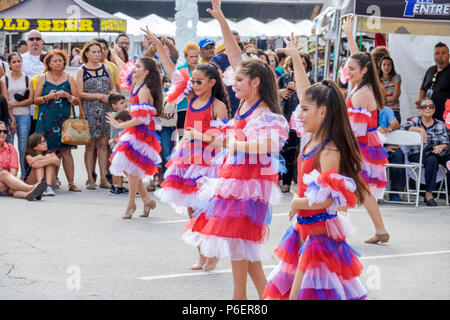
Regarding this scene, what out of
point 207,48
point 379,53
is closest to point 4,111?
point 207,48

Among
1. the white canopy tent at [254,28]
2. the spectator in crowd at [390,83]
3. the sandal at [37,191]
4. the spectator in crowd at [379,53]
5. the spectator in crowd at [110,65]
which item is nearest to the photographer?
the sandal at [37,191]

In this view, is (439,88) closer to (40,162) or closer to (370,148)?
(370,148)

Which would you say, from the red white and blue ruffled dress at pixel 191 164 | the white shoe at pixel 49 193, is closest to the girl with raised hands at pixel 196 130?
the red white and blue ruffled dress at pixel 191 164

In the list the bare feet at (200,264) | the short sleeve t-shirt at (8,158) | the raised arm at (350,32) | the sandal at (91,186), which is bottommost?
the sandal at (91,186)

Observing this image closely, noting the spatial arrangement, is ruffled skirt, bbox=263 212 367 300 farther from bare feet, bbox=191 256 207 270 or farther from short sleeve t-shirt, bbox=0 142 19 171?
short sleeve t-shirt, bbox=0 142 19 171

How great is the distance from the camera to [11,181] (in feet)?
33.1

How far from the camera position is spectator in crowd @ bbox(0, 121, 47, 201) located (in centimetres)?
984

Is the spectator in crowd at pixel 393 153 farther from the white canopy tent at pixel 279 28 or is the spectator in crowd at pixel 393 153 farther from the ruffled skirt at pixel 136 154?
the white canopy tent at pixel 279 28

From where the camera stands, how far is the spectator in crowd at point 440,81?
11.7 meters

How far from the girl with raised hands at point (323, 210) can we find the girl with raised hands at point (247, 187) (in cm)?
47

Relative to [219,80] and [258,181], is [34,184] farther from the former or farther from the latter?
[258,181]

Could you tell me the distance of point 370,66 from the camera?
7535mm

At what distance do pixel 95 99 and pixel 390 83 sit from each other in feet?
14.6
